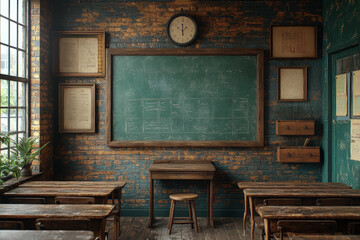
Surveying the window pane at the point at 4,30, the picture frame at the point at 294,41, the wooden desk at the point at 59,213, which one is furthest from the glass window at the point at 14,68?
the picture frame at the point at 294,41

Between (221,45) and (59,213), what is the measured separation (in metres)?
3.48

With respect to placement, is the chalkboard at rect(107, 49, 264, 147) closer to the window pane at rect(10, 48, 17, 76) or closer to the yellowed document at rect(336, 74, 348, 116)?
the yellowed document at rect(336, 74, 348, 116)

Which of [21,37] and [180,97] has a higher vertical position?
[21,37]

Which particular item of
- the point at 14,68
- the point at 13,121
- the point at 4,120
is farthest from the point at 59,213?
the point at 14,68

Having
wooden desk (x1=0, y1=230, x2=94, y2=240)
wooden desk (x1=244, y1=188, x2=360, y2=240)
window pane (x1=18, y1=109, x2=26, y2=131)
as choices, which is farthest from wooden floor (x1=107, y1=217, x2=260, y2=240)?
window pane (x1=18, y1=109, x2=26, y2=131)

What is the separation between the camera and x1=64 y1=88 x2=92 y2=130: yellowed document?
4.82 meters

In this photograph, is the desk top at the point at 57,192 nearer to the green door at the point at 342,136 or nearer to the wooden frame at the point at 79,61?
the wooden frame at the point at 79,61

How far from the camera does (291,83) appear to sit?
4.79 meters

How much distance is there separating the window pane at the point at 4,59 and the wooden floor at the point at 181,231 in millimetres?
2626

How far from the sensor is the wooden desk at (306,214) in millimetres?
2635

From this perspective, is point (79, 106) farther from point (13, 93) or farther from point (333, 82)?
point (333, 82)

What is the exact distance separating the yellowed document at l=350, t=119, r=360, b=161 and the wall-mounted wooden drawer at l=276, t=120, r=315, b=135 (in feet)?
2.40

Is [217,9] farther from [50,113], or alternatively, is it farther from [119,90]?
[50,113]

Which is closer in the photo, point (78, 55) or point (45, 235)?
point (45, 235)
